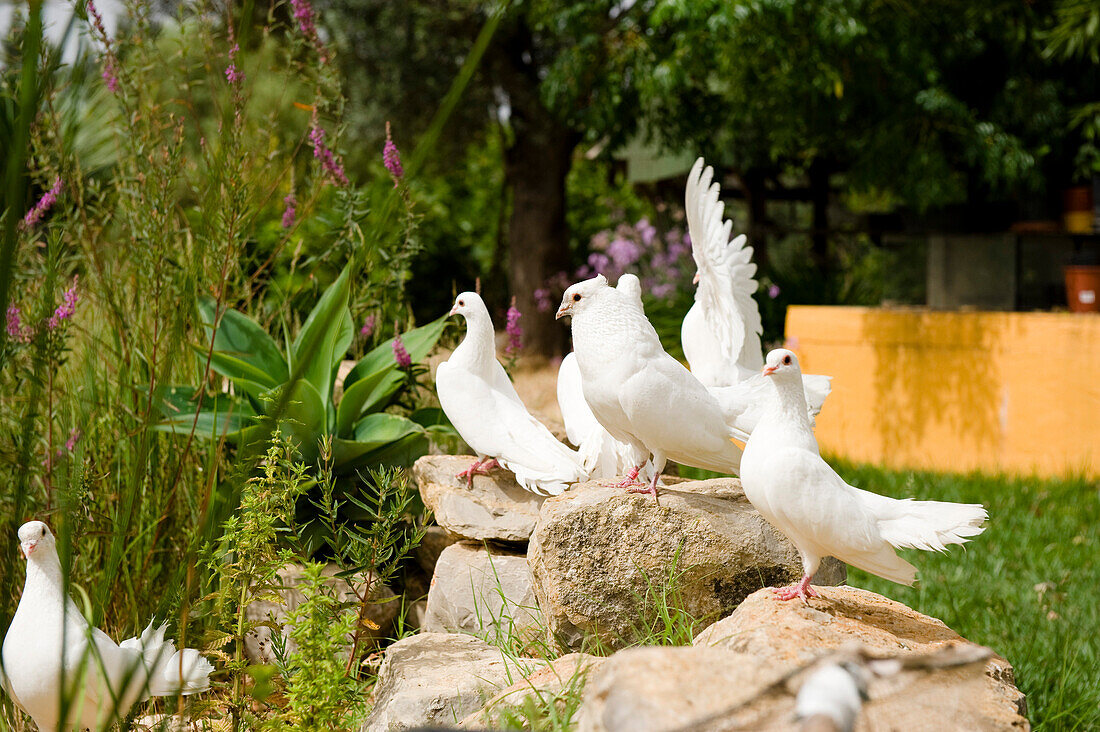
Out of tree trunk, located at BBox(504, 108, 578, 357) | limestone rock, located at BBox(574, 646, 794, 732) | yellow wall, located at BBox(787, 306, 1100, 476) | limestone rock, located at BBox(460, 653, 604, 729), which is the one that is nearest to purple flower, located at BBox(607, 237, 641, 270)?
tree trunk, located at BBox(504, 108, 578, 357)

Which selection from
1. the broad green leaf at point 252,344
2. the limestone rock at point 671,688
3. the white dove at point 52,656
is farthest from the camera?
the broad green leaf at point 252,344

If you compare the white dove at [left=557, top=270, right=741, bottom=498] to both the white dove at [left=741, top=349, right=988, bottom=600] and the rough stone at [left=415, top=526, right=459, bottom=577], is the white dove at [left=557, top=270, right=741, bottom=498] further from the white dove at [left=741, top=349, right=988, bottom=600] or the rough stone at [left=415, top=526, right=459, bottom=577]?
the rough stone at [left=415, top=526, right=459, bottom=577]

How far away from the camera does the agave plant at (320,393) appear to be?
2.84 metres

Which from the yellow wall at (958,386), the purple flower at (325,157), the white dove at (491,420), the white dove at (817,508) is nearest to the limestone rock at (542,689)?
the white dove at (817,508)

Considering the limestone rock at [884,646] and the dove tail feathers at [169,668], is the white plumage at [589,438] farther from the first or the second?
the dove tail feathers at [169,668]

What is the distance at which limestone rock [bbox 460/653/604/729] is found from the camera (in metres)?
1.72

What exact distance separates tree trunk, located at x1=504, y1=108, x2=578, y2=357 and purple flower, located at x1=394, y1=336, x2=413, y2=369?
5876 mm

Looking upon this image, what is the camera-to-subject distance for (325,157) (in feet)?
11.2

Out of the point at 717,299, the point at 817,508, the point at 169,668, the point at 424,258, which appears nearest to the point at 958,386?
the point at 717,299

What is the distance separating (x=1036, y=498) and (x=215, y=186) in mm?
5106

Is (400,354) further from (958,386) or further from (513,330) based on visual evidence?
(958,386)

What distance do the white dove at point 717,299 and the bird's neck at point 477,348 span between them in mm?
638

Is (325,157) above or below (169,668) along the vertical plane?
above

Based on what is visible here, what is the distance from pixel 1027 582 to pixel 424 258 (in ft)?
27.1
